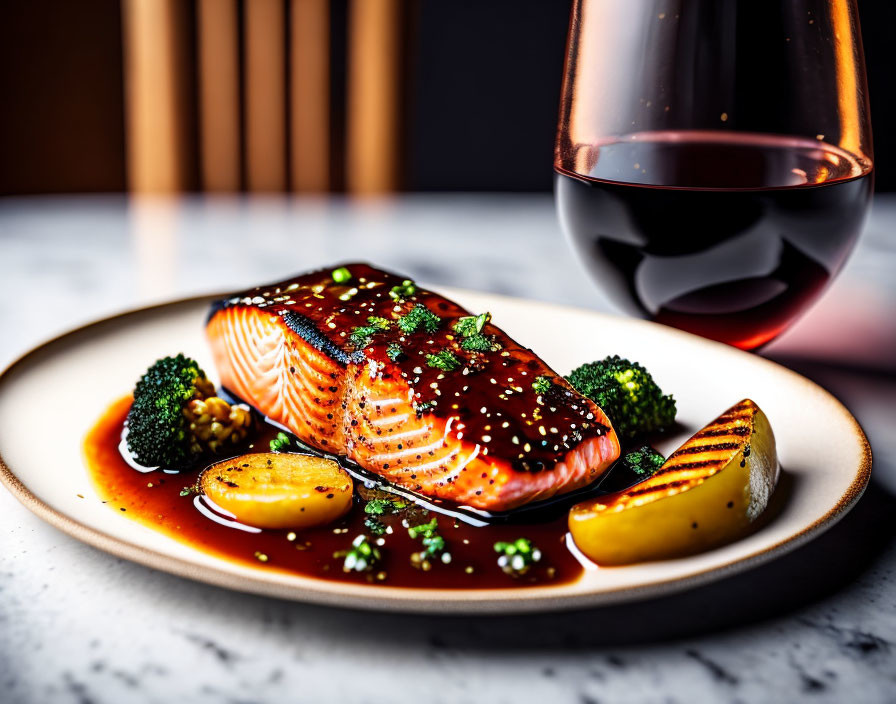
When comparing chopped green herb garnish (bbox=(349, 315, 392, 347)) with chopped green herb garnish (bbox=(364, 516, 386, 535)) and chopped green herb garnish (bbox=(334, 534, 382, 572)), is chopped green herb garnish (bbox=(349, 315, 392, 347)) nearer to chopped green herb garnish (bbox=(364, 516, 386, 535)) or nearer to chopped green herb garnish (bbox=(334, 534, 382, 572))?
chopped green herb garnish (bbox=(364, 516, 386, 535))

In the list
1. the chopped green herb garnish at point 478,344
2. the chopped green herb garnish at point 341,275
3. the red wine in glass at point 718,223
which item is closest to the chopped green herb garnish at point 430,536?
the chopped green herb garnish at point 478,344

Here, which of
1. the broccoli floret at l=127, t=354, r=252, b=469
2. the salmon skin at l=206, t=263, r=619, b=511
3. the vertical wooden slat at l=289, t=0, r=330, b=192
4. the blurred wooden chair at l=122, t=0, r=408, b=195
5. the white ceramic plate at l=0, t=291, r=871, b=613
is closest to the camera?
the white ceramic plate at l=0, t=291, r=871, b=613

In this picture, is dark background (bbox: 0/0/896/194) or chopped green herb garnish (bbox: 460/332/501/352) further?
dark background (bbox: 0/0/896/194)

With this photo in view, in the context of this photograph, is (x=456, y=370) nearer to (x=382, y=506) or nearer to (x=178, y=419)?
(x=382, y=506)

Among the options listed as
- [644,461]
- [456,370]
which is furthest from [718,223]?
[456,370]

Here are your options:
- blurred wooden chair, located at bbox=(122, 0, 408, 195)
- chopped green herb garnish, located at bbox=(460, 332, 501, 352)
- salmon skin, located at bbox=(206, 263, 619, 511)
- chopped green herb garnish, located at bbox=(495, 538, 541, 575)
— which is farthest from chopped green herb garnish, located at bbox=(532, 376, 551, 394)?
blurred wooden chair, located at bbox=(122, 0, 408, 195)
